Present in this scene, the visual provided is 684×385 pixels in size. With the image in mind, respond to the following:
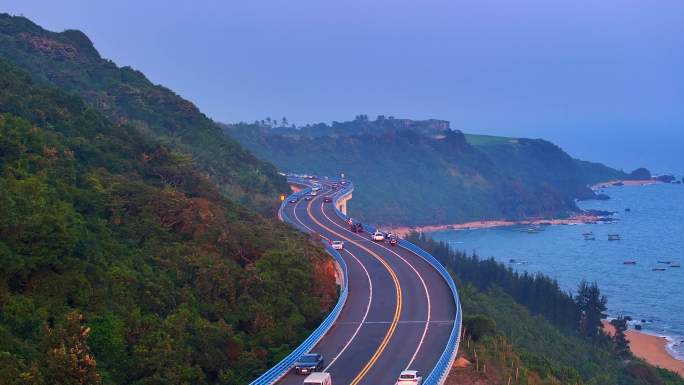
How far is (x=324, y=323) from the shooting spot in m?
34.4

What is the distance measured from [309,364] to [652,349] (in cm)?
5382

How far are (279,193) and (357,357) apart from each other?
61.5 metres

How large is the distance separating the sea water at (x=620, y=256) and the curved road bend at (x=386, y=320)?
35.3m

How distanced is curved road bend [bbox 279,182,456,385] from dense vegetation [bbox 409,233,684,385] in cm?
281

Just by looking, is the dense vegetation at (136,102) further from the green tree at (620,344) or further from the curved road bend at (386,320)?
the green tree at (620,344)

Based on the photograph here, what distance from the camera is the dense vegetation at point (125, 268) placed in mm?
24172

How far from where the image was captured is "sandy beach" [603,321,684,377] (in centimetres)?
6550

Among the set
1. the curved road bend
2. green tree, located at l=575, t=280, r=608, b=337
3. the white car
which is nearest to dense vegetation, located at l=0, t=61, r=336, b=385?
the curved road bend

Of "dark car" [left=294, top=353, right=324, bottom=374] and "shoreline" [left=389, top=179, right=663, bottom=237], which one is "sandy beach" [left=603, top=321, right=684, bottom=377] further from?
"shoreline" [left=389, top=179, right=663, bottom=237]

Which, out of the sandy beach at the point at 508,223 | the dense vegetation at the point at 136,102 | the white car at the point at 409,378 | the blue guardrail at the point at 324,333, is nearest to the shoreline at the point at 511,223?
the sandy beach at the point at 508,223

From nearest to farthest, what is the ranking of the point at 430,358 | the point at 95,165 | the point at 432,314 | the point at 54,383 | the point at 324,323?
the point at 54,383 < the point at 430,358 < the point at 324,323 < the point at 432,314 < the point at 95,165

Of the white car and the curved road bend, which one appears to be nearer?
the white car

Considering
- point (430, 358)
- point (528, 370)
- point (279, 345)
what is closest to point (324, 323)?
point (279, 345)

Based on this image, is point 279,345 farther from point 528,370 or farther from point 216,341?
point 528,370
